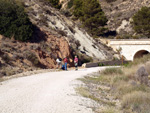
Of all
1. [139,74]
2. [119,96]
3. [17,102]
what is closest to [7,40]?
[139,74]

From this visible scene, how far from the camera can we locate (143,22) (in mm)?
55969

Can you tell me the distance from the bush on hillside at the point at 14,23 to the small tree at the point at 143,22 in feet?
120

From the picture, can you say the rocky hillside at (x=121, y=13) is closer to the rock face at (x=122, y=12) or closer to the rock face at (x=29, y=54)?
the rock face at (x=122, y=12)

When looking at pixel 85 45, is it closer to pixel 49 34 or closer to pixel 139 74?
pixel 49 34

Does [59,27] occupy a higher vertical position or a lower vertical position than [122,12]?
lower

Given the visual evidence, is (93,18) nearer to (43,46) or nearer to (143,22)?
(143,22)

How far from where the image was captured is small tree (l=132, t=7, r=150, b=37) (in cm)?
5520

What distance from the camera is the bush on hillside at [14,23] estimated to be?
23469mm

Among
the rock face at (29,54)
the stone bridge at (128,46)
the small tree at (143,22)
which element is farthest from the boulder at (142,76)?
the small tree at (143,22)

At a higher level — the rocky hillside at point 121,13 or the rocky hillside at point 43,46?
the rocky hillside at point 121,13

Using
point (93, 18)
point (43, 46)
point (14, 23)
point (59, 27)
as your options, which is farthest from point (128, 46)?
point (14, 23)

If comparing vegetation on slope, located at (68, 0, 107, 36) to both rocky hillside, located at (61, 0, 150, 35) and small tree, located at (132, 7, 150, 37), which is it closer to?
small tree, located at (132, 7, 150, 37)

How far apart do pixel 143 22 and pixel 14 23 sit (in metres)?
39.0

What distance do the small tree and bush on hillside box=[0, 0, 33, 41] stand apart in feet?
120
